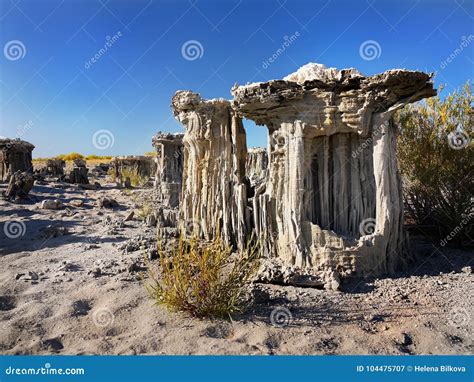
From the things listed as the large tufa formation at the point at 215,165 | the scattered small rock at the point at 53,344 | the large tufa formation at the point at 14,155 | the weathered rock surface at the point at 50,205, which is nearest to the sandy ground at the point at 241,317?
the scattered small rock at the point at 53,344

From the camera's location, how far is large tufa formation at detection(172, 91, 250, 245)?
21.7ft

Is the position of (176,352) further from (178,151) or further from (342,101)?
(178,151)

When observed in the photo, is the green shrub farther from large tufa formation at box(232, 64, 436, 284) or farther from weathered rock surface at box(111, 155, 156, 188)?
weathered rock surface at box(111, 155, 156, 188)

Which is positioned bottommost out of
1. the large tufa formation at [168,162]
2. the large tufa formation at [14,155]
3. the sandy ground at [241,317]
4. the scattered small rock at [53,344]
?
the scattered small rock at [53,344]

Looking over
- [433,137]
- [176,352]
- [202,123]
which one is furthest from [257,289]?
[433,137]

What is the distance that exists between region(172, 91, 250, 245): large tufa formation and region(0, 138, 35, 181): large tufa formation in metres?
14.7

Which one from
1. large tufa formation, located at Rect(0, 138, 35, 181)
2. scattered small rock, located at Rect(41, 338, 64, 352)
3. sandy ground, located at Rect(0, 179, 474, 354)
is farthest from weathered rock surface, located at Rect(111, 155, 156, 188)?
scattered small rock, located at Rect(41, 338, 64, 352)

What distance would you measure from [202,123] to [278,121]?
5.59ft

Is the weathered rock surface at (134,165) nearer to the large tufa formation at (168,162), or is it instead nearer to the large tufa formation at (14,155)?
the large tufa formation at (14,155)

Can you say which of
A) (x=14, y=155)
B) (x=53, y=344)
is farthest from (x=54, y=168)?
(x=53, y=344)

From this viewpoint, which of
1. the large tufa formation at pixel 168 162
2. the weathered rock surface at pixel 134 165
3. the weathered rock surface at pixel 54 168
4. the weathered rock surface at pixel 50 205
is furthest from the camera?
the weathered rock surface at pixel 134 165

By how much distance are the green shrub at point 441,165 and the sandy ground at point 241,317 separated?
0.66 metres

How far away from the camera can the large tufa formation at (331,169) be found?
522 cm

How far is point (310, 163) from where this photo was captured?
5812mm
